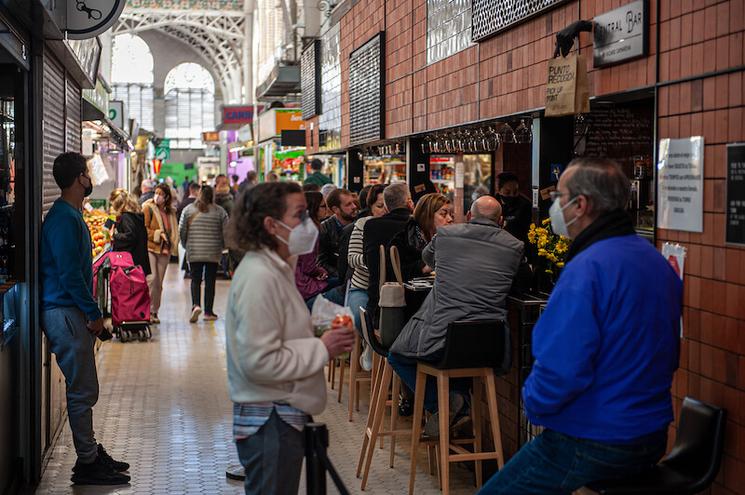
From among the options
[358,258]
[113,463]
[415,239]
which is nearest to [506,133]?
[415,239]

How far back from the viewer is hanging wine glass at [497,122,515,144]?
643 cm

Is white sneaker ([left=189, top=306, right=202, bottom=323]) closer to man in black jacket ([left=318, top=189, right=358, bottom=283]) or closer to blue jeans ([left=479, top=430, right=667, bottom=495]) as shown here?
man in black jacket ([left=318, top=189, right=358, bottom=283])

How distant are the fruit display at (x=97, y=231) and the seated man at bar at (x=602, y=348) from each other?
290 inches

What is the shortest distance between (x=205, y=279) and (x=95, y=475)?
5.83 meters

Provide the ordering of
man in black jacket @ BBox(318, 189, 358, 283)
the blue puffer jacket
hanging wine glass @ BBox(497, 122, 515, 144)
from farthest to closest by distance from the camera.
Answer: man in black jacket @ BBox(318, 189, 358, 283) → hanging wine glass @ BBox(497, 122, 515, 144) → the blue puffer jacket

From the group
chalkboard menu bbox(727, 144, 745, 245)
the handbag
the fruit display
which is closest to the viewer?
chalkboard menu bbox(727, 144, 745, 245)

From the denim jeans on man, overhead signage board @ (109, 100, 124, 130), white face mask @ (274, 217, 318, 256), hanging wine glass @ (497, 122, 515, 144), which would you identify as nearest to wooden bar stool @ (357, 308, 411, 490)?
the denim jeans on man

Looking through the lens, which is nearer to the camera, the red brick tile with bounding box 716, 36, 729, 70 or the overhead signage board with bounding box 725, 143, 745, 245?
the overhead signage board with bounding box 725, 143, 745, 245

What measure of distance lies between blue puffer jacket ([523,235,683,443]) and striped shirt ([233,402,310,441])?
0.68 meters

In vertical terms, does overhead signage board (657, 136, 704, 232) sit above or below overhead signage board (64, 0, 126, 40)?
below

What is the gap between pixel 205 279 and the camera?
11.0 metres

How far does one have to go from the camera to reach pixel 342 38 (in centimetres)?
1134

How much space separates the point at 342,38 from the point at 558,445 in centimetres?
894

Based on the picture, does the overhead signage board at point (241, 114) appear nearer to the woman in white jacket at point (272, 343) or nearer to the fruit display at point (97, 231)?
the fruit display at point (97, 231)
